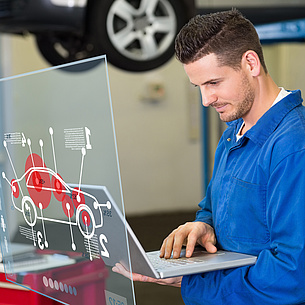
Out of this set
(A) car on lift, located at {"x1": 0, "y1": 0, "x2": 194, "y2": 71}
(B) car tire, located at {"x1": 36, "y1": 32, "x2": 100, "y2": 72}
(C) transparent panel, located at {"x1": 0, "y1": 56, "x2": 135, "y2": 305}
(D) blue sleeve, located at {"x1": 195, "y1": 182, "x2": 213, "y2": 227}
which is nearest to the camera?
(C) transparent panel, located at {"x1": 0, "y1": 56, "x2": 135, "y2": 305}

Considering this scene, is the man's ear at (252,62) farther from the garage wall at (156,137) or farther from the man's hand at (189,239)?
the garage wall at (156,137)

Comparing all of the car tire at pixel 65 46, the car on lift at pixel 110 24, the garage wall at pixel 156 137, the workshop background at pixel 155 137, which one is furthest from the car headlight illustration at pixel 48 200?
the garage wall at pixel 156 137

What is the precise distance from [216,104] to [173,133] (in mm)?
5296

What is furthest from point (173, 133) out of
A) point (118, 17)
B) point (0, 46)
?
point (118, 17)

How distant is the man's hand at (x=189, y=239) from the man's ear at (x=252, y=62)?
0.43 metres

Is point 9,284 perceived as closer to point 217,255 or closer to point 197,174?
point 217,255

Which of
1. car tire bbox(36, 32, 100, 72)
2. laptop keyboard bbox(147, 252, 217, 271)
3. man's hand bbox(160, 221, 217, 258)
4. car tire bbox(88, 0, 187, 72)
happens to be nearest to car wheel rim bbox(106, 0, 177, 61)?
car tire bbox(88, 0, 187, 72)

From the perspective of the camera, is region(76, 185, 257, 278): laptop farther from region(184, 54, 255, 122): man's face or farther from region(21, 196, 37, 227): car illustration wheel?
region(184, 54, 255, 122): man's face

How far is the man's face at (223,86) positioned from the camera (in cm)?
134

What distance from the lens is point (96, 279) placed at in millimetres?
1216

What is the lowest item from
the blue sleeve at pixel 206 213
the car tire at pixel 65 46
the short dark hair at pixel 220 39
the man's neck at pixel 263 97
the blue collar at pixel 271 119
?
the blue sleeve at pixel 206 213

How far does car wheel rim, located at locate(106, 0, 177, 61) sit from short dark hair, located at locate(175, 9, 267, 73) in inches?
81.2

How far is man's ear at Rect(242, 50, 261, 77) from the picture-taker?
4.46 feet

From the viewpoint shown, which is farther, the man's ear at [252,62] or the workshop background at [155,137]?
the workshop background at [155,137]
